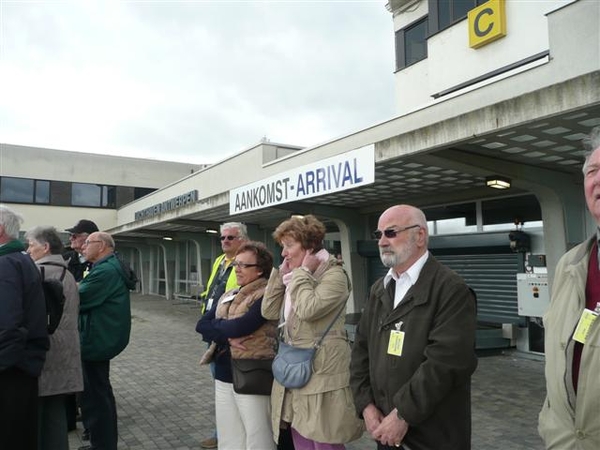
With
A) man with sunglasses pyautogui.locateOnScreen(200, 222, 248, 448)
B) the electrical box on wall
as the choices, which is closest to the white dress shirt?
man with sunglasses pyautogui.locateOnScreen(200, 222, 248, 448)

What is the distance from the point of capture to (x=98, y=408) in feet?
13.0

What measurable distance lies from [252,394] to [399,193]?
713cm

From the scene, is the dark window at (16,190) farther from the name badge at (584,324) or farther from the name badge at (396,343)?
the name badge at (584,324)

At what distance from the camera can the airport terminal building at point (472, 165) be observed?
5164 millimetres

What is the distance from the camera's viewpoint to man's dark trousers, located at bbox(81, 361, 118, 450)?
3934 millimetres

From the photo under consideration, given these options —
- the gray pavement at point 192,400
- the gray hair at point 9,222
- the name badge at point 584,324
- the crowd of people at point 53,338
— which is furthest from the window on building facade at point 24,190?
the name badge at point 584,324

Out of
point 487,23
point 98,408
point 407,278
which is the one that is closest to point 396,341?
point 407,278

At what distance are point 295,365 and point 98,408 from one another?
2.07 metres

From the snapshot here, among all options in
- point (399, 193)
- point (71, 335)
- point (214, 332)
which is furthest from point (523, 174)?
point (71, 335)

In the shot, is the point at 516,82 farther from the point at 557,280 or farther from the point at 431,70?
the point at 431,70

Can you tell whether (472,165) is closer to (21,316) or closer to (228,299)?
(228,299)

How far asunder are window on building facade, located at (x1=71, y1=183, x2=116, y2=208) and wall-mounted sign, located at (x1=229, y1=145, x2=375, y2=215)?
2128 centimetres

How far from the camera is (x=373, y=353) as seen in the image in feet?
Answer: 8.25

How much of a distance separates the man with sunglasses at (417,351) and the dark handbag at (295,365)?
37cm
